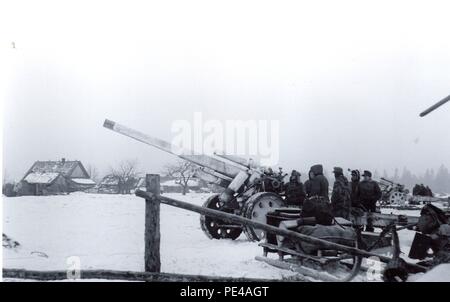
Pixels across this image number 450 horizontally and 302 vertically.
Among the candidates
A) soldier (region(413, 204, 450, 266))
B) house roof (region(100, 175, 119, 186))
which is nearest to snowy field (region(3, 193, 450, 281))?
soldier (region(413, 204, 450, 266))

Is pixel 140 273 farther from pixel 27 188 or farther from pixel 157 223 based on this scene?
pixel 27 188

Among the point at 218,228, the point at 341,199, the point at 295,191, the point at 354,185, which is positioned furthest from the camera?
the point at 354,185

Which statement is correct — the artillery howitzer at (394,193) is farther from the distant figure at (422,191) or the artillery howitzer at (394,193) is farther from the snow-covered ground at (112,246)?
the snow-covered ground at (112,246)

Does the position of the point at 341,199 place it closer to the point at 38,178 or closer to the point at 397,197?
the point at 397,197

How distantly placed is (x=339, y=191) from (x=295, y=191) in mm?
1013

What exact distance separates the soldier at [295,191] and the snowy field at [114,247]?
1297 mm

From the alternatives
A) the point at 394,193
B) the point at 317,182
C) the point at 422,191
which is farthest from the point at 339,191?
the point at 422,191

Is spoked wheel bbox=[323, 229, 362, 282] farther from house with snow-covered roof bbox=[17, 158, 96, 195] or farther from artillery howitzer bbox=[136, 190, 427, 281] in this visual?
house with snow-covered roof bbox=[17, 158, 96, 195]

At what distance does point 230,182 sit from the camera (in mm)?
10711

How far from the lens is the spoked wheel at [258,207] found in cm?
942

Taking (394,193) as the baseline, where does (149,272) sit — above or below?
below

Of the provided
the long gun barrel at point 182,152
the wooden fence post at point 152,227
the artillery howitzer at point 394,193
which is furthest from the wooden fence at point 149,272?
the artillery howitzer at point 394,193
